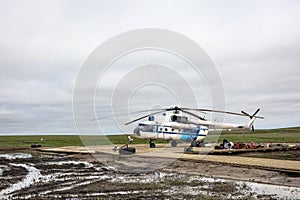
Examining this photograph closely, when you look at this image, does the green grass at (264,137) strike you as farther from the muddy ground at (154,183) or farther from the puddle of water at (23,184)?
the puddle of water at (23,184)

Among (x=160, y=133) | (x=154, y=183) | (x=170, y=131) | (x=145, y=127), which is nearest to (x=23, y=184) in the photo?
(x=154, y=183)

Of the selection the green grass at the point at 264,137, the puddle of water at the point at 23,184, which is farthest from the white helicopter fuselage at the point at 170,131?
the puddle of water at the point at 23,184

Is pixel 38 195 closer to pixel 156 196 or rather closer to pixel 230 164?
pixel 156 196

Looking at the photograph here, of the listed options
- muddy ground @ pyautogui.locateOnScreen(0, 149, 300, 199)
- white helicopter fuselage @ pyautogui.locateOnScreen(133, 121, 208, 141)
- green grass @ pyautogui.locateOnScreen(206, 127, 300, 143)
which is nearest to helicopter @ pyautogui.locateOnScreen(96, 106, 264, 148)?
white helicopter fuselage @ pyautogui.locateOnScreen(133, 121, 208, 141)

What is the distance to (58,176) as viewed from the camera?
17844mm

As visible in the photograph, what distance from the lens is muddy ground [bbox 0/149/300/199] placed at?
40.0 feet

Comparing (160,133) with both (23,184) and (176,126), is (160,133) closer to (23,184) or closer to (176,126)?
(176,126)

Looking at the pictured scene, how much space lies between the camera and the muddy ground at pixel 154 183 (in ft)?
40.0

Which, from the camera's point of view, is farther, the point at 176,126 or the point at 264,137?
the point at 264,137

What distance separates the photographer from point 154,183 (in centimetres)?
1485

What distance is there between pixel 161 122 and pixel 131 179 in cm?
2039

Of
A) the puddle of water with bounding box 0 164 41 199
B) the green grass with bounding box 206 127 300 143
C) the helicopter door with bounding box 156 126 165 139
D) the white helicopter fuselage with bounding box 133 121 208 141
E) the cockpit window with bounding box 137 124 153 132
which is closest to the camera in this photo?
the puddle of water with bounding box 0 164 41 199

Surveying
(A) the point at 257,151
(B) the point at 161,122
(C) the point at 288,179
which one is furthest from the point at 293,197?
(B) the point at 161,122

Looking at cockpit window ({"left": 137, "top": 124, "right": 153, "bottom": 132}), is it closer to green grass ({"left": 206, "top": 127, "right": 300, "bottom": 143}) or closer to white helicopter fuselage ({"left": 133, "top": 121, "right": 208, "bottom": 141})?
white helicopter fuselage ({"left": 133, "top": 121, "right": 208, "bottom": 141})
